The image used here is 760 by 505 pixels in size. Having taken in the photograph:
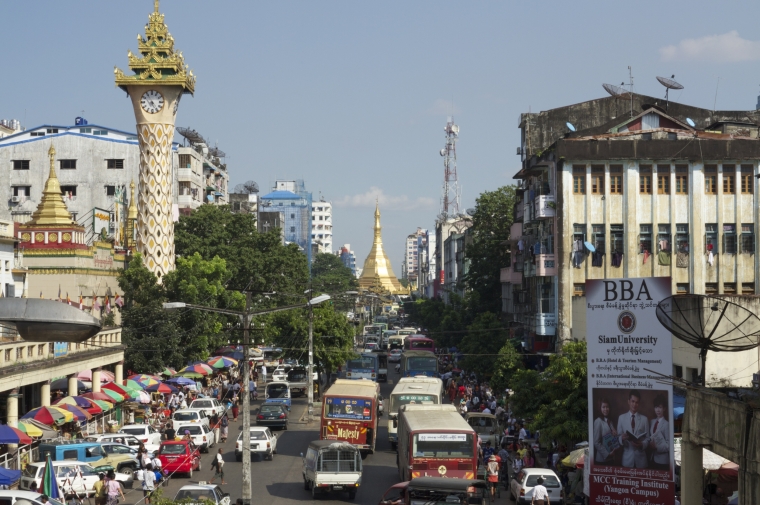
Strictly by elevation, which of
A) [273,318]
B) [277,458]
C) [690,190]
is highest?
[690,190]

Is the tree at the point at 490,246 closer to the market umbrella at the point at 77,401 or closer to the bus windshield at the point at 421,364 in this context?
the bus windshield at the point at 421,364

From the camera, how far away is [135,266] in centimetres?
5884

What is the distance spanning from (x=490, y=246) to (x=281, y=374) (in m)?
20.1

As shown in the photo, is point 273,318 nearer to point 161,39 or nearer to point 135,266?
point 135,266

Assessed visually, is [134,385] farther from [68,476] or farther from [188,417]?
[68,476]

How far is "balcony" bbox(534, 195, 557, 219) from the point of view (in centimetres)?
5012

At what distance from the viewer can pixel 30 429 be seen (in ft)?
103

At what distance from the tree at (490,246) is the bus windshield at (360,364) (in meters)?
16.0

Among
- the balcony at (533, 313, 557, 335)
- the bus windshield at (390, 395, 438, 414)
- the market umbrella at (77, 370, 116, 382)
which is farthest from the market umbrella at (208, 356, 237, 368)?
the bus windshield at (390, 395, 438, 414)

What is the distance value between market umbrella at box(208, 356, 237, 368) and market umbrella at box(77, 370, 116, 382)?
786cm

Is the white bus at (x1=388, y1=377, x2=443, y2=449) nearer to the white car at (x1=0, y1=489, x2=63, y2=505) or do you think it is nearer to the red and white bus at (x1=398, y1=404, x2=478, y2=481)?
the red and white bus at (x1=398, y1=404, x2=478, y2=481)

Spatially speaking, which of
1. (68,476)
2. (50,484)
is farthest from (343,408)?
(50,484)

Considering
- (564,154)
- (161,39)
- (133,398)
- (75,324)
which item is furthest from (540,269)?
(75,324)

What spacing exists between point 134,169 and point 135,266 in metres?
21.0
